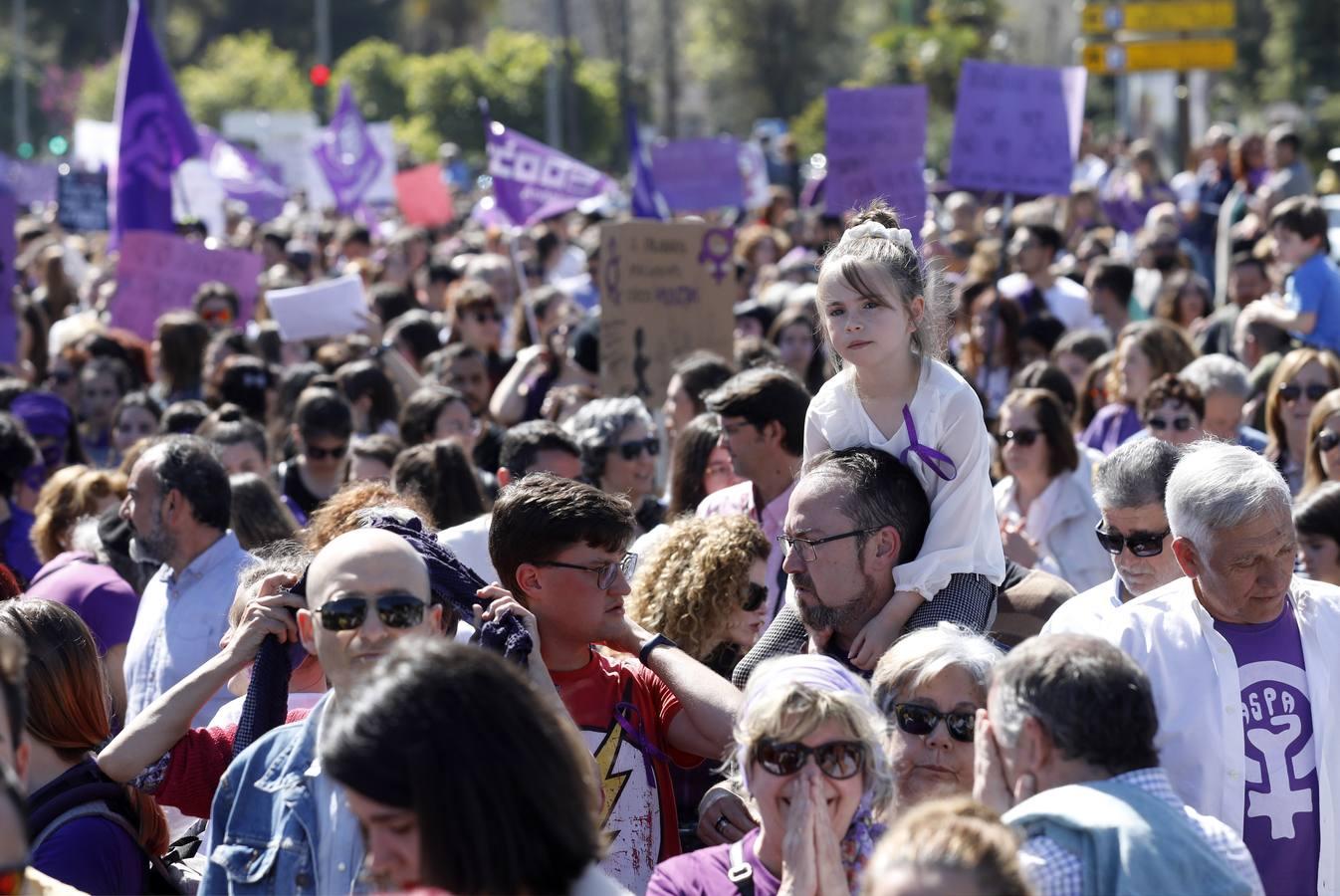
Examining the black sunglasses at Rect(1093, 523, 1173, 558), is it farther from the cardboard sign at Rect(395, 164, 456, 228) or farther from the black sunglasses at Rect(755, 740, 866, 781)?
the cardboard sign at Rect(395, 164, 456, 228)

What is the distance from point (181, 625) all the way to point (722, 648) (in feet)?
5.35

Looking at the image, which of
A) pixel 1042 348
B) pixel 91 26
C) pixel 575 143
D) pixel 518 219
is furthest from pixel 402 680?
pixel 91 26

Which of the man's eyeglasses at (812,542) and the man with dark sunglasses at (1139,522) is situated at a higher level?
the man's eyeglasses at (812,542)

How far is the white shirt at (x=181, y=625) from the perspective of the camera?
5.34m

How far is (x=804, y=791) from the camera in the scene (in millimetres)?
3211

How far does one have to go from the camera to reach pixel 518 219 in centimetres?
1310

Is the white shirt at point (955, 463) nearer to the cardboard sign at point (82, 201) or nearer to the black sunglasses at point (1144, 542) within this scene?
the black sunglasses at point (1144, 542)

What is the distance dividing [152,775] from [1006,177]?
8121 mm

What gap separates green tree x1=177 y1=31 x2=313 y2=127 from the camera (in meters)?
58.1

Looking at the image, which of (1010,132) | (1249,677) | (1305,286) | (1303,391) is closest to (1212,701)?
(1249,677)

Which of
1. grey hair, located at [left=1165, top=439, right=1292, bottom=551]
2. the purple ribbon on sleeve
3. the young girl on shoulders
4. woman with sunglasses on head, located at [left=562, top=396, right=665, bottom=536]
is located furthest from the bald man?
woman with sunglasses on head, located at [left=562, top=396, right=665, bottom=536]

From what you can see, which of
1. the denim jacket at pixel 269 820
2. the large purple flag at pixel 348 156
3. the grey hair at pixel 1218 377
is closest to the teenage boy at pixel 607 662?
the denim jacket at pixel 269 820

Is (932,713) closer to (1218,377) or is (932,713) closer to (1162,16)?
(1218,377)

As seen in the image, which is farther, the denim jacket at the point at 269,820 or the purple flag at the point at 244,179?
the purple flag at the point at 244,179
